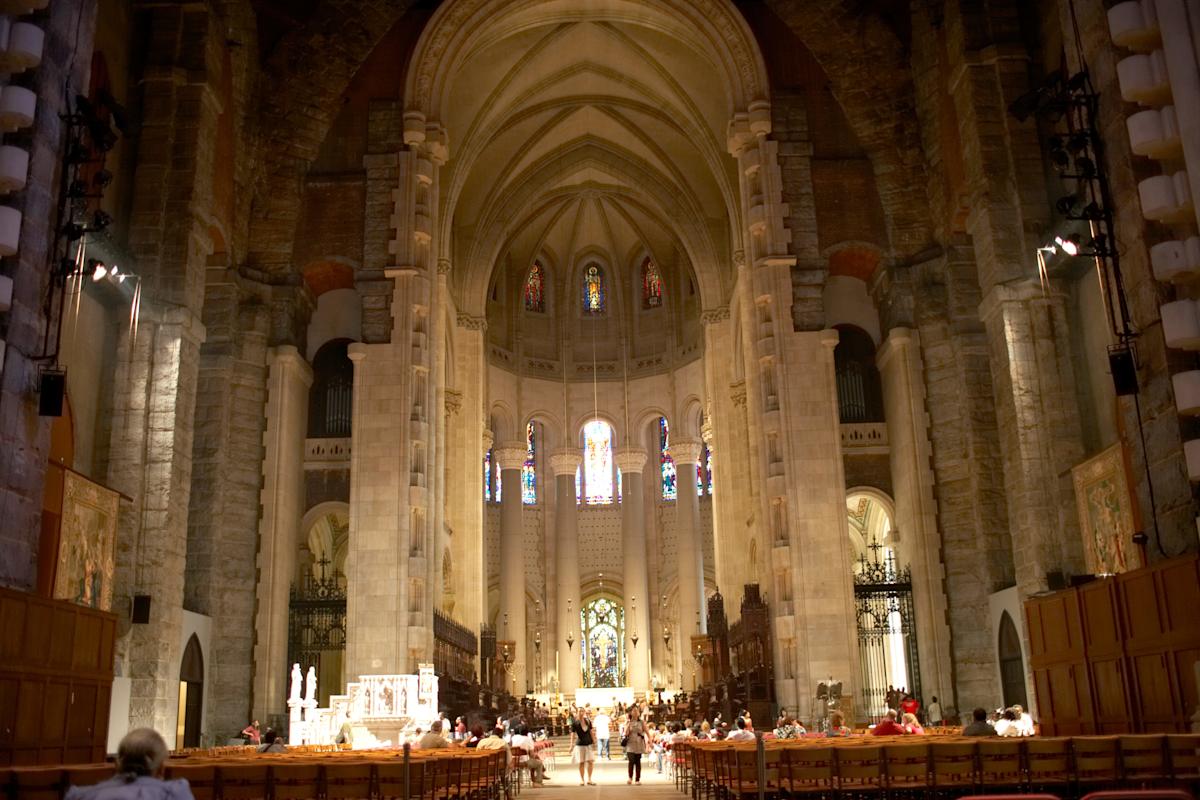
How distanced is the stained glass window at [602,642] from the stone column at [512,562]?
372cm

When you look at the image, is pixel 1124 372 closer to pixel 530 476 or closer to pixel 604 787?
pixel 604 787

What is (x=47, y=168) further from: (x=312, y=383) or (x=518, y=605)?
(x=518, y=605)

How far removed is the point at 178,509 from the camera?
711 inches

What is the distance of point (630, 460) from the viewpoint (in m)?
43.0

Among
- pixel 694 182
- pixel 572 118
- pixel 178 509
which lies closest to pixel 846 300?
pixel 694 182

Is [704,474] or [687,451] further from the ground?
[687,451]

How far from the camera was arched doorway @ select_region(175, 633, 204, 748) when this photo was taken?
A: 21173mm

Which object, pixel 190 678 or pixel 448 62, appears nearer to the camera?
pixel 190 678

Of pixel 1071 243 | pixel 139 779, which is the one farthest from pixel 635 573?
pixel 139 779

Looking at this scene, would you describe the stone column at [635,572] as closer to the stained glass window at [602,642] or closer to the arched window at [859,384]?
the stained glass window at [602,642]

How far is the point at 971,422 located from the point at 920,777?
13.0 meters

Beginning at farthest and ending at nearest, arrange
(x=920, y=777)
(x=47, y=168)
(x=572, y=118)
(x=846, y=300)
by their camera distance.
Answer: (x=572, y=118)
(x=846, y=300)
(x=47, y=168)
(x=920, y=777)

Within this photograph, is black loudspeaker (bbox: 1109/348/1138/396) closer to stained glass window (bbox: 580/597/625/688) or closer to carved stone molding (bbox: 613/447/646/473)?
carved stone molding (bbox: 613/447/646/473)

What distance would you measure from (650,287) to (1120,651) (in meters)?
33.4
